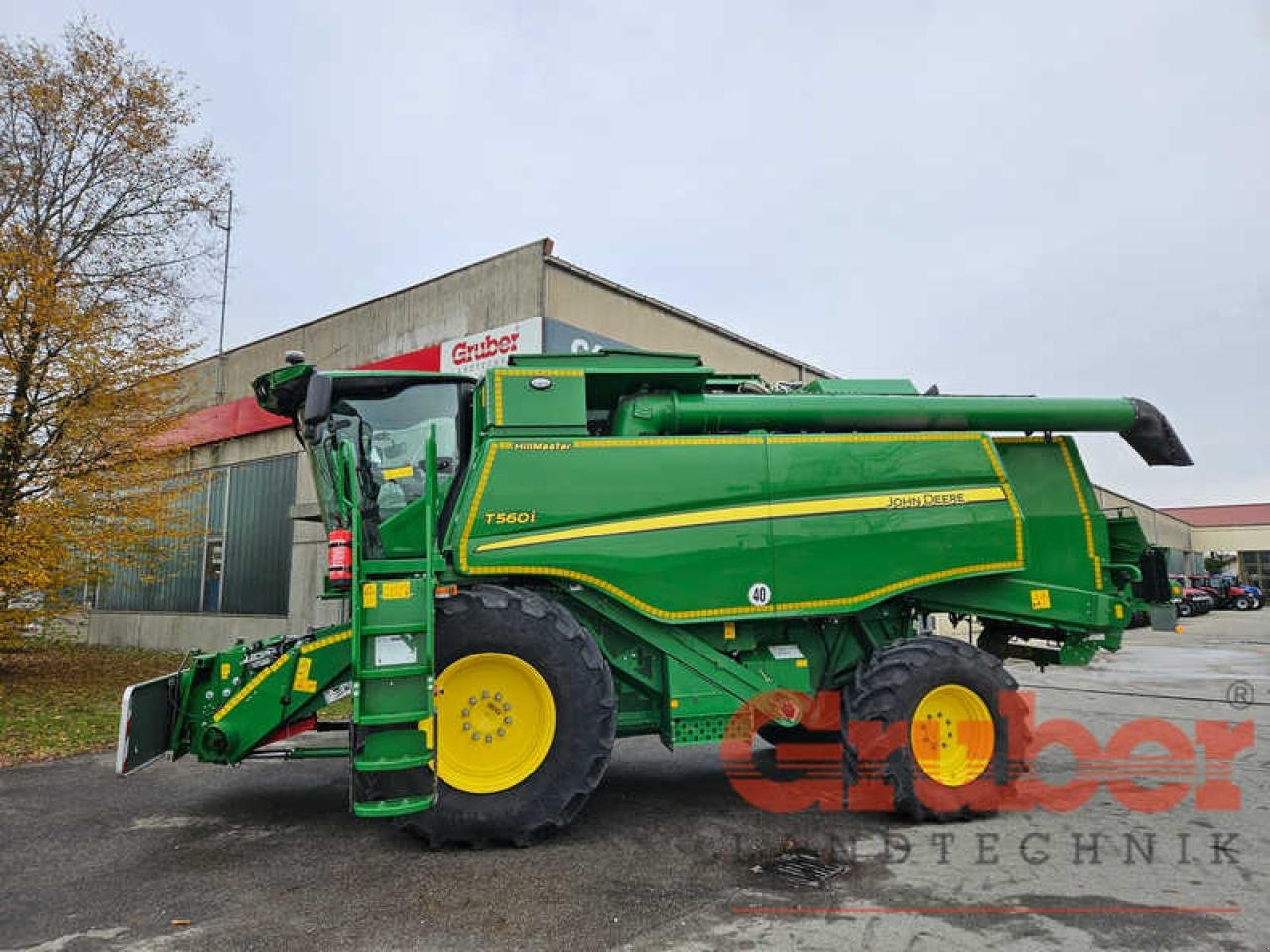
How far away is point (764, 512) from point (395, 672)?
2.47m

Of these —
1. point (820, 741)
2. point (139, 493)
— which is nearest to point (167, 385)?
point (139, 493)

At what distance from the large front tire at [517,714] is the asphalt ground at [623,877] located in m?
0.28

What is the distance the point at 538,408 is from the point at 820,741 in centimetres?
391

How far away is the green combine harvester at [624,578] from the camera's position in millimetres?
4707

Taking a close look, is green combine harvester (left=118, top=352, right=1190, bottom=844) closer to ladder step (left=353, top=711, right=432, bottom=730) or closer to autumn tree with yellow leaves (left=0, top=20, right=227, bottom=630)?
ladder step (left=353, top=711, right=432, bottom=730)

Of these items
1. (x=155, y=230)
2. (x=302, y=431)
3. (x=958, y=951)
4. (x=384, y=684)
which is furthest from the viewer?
(x=155, y=230)

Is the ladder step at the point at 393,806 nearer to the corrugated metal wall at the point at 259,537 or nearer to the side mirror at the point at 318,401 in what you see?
the side mirror at the point at 318,401

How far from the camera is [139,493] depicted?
11586 mm

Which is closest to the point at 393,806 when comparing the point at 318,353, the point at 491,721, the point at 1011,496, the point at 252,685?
the point at 491,721

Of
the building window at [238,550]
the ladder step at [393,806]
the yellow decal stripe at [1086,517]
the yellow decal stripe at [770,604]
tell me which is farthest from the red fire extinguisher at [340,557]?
the building window at [238,550]

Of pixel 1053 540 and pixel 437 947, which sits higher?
pixel 1053 540

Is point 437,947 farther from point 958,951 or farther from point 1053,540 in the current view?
point 1053,540

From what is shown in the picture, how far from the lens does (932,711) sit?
5.40 metres

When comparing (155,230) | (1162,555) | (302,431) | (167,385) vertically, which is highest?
(155,230)
